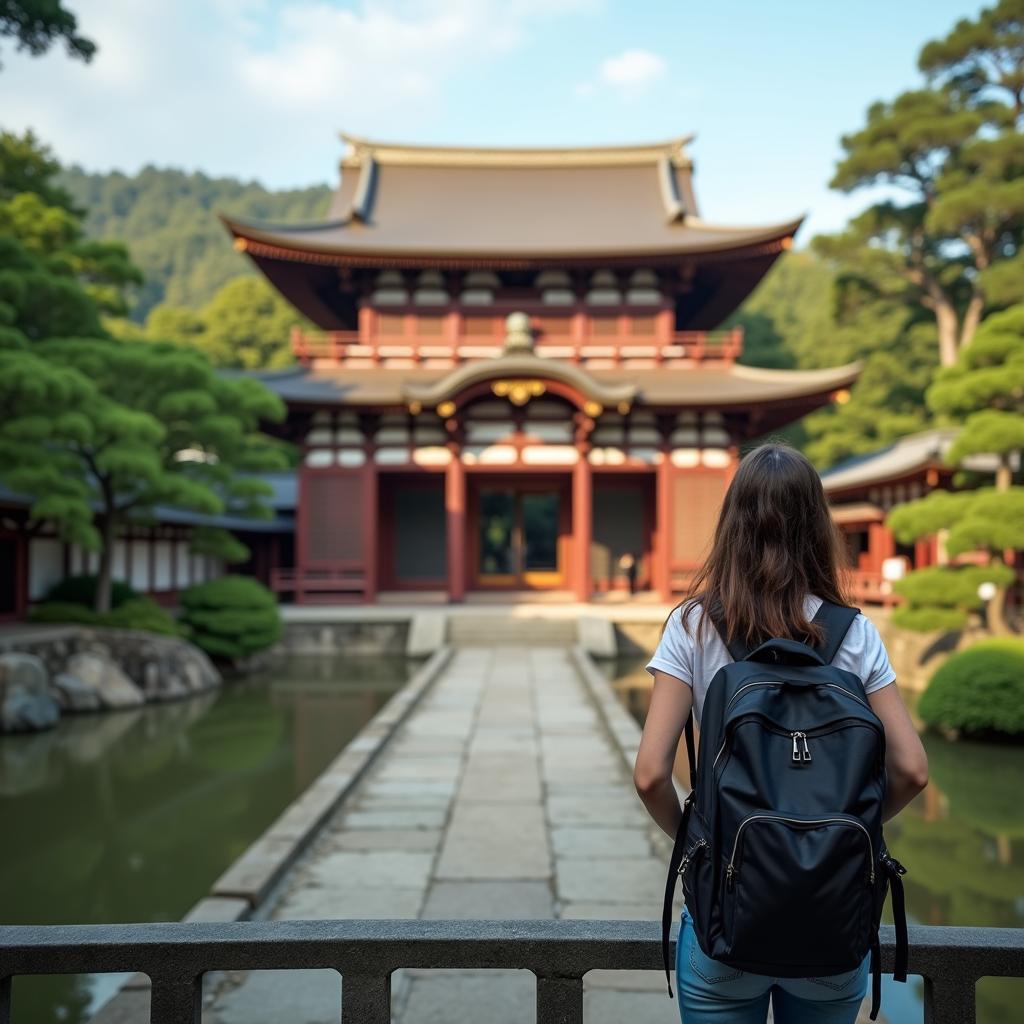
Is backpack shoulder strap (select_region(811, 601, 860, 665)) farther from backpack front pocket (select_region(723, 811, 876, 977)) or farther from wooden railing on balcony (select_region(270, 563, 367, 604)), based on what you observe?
wooden railing on balcony (select_region(270, 563, 367, 604))

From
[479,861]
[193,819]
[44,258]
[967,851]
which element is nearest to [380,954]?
[479,861]

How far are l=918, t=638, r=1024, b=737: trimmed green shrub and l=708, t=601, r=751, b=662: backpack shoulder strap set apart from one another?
8735mm

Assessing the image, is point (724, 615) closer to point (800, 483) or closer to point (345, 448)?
point (800, 483)

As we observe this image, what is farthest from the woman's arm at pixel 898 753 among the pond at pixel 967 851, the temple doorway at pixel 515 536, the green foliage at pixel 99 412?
the temple doorway at pixel 515 536

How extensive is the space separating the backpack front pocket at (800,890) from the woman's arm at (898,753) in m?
0.18

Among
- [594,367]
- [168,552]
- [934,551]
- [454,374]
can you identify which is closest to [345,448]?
[454,374]

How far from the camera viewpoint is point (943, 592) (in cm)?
1155

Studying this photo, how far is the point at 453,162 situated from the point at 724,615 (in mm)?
23182

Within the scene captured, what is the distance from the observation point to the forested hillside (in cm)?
7088

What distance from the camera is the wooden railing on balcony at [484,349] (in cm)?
1814

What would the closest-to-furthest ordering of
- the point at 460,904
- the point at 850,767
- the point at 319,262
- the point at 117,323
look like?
the point at 850,767 → the point at 460,904 → the point at 319,262 → the point at 117,323

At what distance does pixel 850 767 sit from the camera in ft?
4.10

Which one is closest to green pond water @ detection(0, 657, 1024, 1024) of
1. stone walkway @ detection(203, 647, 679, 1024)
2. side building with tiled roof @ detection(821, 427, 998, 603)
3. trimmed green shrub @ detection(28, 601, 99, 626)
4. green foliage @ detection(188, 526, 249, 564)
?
stone walkway @ detection(203, 647, 679, 1024)

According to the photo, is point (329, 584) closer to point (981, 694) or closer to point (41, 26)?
point (41, 26)
